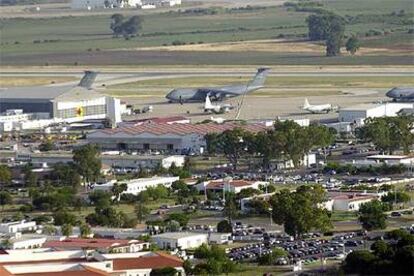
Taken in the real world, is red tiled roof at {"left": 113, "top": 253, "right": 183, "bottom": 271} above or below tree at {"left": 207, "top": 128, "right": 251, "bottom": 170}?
below

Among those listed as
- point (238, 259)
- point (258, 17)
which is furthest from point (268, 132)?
point (258, 17)

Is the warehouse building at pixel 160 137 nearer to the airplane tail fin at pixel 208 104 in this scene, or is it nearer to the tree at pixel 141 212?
the airplane tail fin at pixel 208 104

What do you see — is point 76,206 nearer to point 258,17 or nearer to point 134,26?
point 134,26

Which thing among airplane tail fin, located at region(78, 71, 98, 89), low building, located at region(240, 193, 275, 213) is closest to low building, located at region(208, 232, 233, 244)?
low building, located at region(240, 193, 275, 213)

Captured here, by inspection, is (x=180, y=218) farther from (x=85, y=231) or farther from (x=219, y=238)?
(x=85, y=231)

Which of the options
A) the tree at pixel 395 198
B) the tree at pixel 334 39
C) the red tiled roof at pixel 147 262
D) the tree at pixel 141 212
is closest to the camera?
the red tiled roof at pixel 147 262

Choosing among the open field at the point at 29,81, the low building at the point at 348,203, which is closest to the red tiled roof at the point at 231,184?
the low building at the point at 348,203

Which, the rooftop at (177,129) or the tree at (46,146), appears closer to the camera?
the tree at (46,146)

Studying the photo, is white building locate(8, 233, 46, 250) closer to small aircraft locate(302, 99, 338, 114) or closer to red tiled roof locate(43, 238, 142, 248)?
red tiled roof locate(43, 238, 142, 248)

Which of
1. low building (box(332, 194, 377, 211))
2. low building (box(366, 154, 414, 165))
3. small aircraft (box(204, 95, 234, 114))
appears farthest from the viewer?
small aircraft (box(204, 95, 234, 114))
